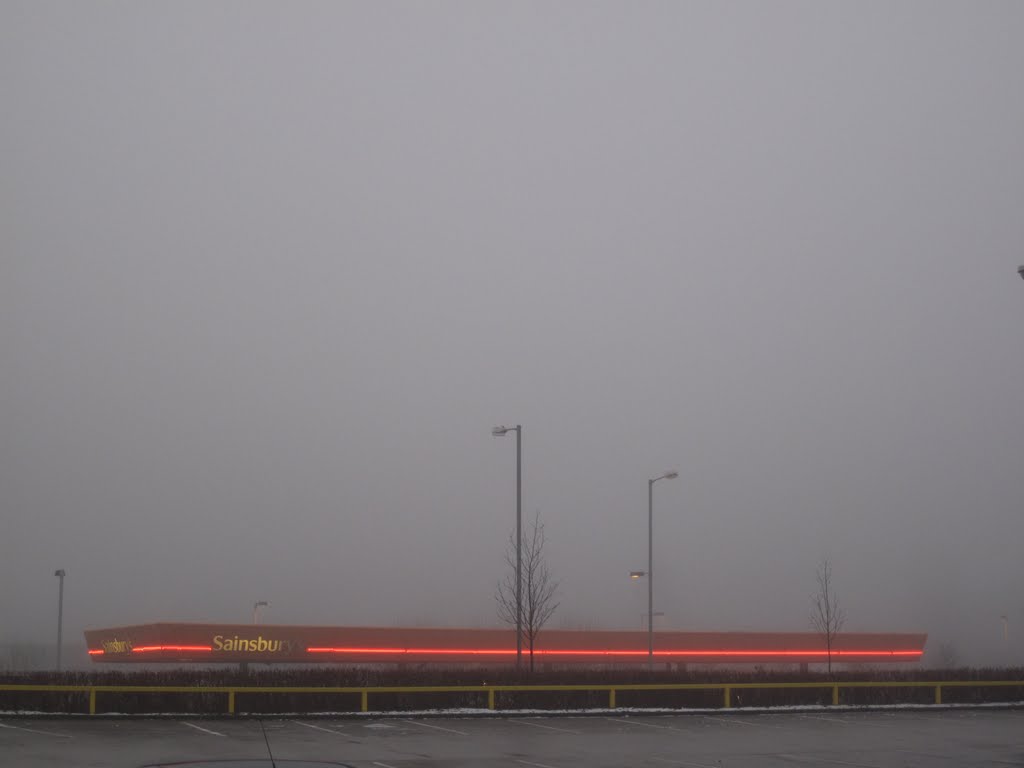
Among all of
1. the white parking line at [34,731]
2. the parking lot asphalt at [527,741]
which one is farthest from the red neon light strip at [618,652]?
the white parking line at [34,731]

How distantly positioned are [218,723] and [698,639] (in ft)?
149

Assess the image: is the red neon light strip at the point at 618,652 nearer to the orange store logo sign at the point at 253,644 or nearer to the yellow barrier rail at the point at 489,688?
the orange store logo sign at the point at 253,644

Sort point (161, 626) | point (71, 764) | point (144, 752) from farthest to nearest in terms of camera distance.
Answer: point (161, 626)
point (144, 752)
point (71, 764)

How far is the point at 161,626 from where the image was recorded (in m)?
60.1

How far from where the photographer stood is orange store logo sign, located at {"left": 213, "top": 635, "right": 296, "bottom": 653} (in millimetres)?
60875

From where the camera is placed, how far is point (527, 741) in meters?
24.9

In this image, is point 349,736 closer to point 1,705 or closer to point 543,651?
point 1,705

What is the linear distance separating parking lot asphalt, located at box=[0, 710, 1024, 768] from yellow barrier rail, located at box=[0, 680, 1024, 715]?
3.44 ft

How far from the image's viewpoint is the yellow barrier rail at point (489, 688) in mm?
28234

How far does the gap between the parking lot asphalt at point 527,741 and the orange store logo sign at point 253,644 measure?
109 ft

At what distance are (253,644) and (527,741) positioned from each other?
39303mm

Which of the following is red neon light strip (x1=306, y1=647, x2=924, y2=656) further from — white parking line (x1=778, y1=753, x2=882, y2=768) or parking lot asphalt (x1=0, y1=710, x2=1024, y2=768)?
white parking line (x1=778, y1=753, x2=882, y2=768)

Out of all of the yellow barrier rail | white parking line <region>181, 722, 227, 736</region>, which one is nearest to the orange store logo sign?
the yellow barrier rail

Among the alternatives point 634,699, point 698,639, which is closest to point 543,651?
point 698,639
